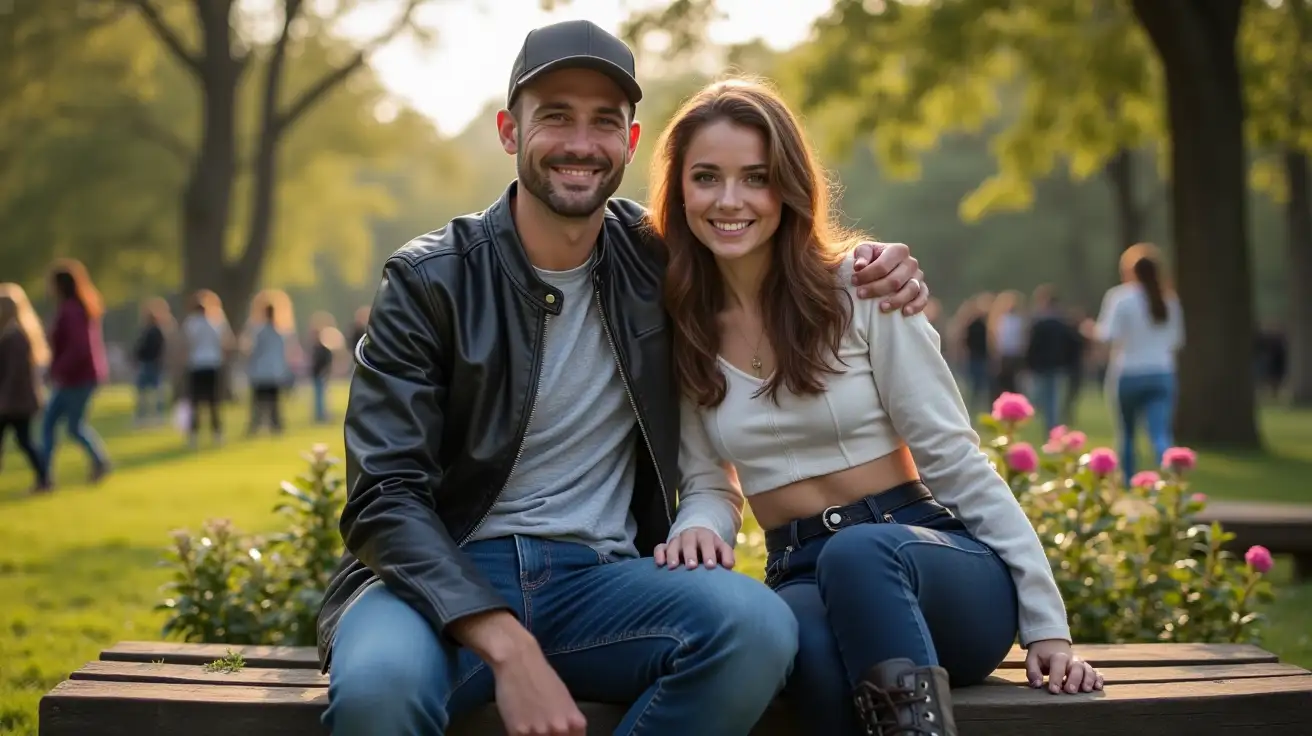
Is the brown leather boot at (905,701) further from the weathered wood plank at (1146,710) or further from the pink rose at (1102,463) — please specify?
the pink rose at (1102,463)

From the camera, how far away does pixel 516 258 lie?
3416 millimetres

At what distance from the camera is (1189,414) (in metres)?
15.0

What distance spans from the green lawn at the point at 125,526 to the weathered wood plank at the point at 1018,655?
3.67 feet

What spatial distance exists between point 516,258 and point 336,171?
3521cm

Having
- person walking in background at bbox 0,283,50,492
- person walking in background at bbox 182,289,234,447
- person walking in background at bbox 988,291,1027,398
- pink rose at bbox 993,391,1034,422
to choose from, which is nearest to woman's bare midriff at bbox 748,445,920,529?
pink rose at bbox 993,391,1034,422

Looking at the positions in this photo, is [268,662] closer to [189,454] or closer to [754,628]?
[754,628]

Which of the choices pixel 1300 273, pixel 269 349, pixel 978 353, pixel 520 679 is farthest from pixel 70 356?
pixel 1300 273

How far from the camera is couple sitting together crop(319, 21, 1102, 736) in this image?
2.89 m

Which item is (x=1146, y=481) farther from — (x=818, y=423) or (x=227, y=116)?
(x=227, y=116)

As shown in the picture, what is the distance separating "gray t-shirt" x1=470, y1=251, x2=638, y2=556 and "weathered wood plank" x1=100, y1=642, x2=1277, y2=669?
2.45 feet

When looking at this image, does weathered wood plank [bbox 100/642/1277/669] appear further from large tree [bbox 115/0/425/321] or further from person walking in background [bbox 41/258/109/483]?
large tree [bbox 115/0/425/321]

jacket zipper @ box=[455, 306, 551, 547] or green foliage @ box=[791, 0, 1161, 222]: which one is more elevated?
green foliage @ box=[791, 0, 1161, 222]

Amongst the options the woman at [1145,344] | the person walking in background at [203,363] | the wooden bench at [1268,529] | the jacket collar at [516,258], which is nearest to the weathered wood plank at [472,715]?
the jacket collar at [516,258]

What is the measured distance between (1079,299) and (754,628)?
44728mm
